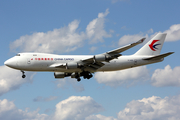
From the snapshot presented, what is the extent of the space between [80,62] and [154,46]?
60.2 feet

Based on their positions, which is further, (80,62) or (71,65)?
(80,62)

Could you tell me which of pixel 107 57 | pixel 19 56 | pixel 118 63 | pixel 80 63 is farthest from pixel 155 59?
pixel 19 56

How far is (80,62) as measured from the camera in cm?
5038

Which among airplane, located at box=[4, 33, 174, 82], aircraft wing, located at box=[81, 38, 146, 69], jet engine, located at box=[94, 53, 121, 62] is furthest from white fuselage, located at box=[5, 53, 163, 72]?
jet engine, located at box=[94, 53, 121, 62]

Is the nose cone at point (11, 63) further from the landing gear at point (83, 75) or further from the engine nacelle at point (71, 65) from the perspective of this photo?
the landing gear at point (83, 75)

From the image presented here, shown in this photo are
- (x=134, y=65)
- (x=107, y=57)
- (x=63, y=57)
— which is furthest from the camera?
(x=134, y=65)

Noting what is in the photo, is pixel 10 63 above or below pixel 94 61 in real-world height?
above

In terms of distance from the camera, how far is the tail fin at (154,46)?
57.1 metres

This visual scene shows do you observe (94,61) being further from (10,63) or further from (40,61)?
(10,63)

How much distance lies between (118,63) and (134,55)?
4.92 metres

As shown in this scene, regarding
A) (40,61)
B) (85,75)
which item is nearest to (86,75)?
(85,75)

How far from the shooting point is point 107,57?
47812 millimetres

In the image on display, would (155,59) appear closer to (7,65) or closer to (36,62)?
(36,62)

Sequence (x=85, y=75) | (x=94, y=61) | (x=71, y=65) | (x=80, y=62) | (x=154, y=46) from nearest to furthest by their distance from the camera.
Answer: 1. (x=94, y=61)
2. (x=71, y=65)
3. (x=80, y=62)
4. (x=85, y=75)
5. (x=154, y=46)
